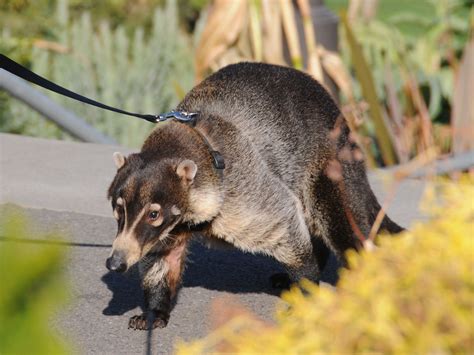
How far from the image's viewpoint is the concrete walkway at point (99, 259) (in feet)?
17.0

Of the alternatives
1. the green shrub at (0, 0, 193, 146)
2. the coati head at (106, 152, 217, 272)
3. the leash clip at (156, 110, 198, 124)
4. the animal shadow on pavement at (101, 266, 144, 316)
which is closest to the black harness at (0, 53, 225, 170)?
the leash clip at (156, 110, 198, 124)

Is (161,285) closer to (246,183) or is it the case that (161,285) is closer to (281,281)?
(246,183)

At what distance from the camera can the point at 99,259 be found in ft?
20.4

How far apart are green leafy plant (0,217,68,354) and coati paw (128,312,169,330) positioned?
3.60 meters

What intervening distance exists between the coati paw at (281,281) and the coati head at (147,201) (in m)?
1.05

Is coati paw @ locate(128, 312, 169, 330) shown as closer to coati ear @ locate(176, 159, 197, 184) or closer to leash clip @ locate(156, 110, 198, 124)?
coati ear @ locate(176, 159, 197, 184)

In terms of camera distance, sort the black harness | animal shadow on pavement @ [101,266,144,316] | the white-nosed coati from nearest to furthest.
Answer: the white-nosed coati
the black harness
animal shadow on pavement @ [101,266,144,316]

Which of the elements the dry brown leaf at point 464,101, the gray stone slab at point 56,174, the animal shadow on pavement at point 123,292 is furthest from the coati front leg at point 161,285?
the dry brown leaf at point 464,101

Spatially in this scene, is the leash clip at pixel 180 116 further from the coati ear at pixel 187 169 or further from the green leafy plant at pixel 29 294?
the green leafy plant at pixel 29 294

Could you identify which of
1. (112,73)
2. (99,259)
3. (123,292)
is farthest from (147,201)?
(112,73)

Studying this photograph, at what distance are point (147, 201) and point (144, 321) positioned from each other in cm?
74

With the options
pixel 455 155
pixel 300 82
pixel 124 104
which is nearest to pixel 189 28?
pixel 124 104

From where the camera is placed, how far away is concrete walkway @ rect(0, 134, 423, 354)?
5180 millimetres

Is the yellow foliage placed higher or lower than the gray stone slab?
higher
